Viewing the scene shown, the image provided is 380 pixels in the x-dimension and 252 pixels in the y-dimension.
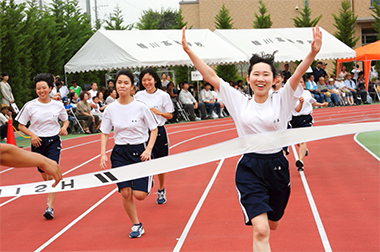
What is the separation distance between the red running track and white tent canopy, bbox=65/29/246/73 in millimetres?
9675

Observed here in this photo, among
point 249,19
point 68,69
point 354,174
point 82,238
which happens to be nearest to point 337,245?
point 82,238

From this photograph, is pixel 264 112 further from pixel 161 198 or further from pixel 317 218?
pixel 161 198

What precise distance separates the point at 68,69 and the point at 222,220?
15.1m

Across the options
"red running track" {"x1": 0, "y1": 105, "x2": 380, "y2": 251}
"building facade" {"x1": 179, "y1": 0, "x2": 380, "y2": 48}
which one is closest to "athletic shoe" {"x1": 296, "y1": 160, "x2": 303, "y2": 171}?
"red running track" {"x1": 0, "y1": 105, "x2": 380, "y2": 251}

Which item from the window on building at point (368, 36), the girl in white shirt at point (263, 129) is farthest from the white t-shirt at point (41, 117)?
the window on building at point (368, 36)

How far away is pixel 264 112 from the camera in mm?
3895

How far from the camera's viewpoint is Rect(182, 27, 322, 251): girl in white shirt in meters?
3.73

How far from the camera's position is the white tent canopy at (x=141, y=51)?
742 inches

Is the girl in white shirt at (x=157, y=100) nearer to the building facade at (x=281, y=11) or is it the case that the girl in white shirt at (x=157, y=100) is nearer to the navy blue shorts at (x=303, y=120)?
the navy blue shorts at (x=303, y=120)

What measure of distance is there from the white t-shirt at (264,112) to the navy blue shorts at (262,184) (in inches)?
4.6

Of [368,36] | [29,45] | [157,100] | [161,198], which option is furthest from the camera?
[368,36]

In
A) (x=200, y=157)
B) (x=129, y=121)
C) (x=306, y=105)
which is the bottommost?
(x=200, y=157)

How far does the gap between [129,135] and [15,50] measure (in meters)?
13.1

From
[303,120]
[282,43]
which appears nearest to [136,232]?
[303,120]
